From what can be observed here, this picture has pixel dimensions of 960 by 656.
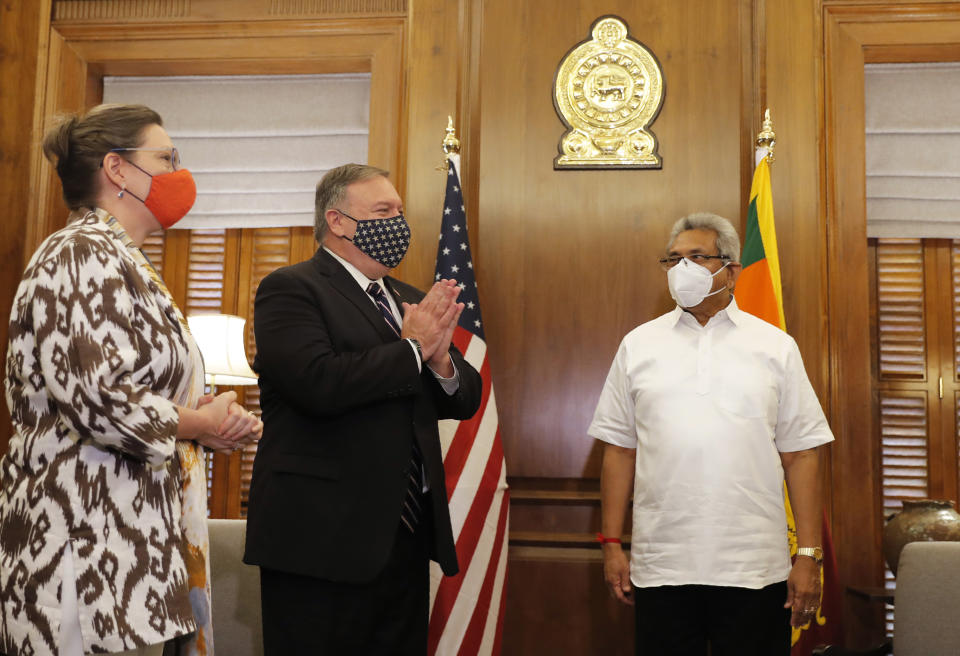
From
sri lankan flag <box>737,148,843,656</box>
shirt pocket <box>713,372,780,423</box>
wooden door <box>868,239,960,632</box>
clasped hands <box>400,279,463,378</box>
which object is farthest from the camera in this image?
wooden door <box>868,239,960,632</box>

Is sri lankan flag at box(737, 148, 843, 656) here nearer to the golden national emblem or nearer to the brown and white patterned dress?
the golden national emblem

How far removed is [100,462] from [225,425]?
23 centimetres

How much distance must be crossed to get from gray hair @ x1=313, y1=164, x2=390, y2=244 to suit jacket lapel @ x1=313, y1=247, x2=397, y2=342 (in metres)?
0.12

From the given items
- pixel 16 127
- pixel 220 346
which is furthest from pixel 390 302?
pixel 16 127

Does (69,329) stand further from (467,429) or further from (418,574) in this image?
(467,429)

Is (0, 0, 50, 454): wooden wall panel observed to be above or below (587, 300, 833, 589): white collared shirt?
above

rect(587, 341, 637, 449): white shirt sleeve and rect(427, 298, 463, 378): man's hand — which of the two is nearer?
rect(427, 298, 463, 378): man's hand

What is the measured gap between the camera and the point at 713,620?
2295 millimetres

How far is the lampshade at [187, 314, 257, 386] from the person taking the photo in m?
3.62

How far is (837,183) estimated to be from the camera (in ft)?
12.0

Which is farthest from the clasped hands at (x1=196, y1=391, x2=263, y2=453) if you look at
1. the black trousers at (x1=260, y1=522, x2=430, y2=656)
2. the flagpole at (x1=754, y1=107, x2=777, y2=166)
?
the flagpole at (x1=754, y1=107, x2=777, y2=166)

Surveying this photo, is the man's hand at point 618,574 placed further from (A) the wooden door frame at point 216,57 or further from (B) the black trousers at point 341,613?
(A) the wooden door frame at point 216,57

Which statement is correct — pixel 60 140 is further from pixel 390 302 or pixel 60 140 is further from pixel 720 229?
pixel 720 229

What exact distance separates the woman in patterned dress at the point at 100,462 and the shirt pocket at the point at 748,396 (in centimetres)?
128
